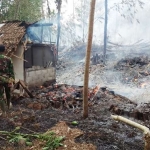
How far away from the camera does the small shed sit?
1214cm

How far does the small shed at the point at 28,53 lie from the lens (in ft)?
39.8

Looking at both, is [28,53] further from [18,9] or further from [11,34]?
[18,9]

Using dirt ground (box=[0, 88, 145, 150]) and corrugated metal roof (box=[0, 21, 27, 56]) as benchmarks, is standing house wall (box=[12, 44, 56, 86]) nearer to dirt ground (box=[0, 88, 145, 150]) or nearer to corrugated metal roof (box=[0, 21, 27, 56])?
corrugated metal roof (box=[0, 21, 27, 56])

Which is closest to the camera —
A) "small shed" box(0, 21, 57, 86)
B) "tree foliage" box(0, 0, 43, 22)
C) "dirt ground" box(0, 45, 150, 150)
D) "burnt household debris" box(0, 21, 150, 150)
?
"dirt ground" box(0, 45, 150, 150)

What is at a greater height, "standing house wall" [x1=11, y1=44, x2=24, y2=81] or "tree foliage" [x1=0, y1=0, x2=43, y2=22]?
"tree foliage" [x1=0, y1=0, x2=43, y2=22]

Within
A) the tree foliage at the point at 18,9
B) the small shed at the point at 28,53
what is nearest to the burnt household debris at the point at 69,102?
the small shed at the point at 28,53

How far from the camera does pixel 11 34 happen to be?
12375 mm

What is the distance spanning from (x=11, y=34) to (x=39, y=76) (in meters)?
3.41

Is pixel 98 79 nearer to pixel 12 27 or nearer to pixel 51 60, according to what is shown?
pixel 51 60

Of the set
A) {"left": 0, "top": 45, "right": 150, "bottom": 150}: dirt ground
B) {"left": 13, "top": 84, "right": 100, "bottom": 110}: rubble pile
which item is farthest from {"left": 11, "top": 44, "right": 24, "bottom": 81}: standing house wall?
{"left": 13, "top": 84, "right": 100, "bottom": 110}: rubble pile

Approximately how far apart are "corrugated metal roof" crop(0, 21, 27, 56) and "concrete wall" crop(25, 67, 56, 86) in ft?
7.01

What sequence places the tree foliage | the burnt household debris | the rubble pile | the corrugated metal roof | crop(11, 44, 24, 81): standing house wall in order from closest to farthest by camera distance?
the burnt household debris < the rubble pile < the corrugated metal roof < crop(11, 44, 24, 81): standing house wall < the tree foliage

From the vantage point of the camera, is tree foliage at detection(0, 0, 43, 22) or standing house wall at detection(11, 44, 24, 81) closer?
standing house wall at detection(11, 44, 24, 81)

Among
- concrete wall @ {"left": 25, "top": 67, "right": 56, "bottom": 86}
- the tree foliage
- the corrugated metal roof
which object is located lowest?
concrete wall @ {"left": 25, "top": 67, "right": 56, "bottom": 86}
